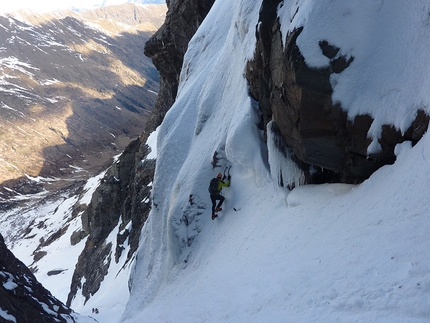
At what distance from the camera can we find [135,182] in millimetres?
24453

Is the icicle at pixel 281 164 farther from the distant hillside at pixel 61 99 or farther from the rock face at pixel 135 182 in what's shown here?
the distant hillside at pixel 61 99

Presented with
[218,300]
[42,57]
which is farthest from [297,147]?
[42,57]

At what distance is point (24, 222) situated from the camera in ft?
223

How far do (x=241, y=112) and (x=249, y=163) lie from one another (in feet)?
5.38

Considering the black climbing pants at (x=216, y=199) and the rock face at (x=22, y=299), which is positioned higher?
the black climbing pants at (x=216, y=199)

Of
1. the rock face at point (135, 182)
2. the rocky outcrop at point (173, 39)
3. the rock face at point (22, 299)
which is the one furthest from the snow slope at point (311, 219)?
the rocky outcrop at point (173, 39)

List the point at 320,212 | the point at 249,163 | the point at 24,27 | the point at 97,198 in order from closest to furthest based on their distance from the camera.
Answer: the point at 320,212 < the point at 249,163 < the point at 97,198 < the point at 24,27

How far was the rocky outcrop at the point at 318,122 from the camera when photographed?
23.4 ft

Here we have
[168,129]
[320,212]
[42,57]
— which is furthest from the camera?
[42,57]

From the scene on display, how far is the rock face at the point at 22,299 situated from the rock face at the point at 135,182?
406 inches

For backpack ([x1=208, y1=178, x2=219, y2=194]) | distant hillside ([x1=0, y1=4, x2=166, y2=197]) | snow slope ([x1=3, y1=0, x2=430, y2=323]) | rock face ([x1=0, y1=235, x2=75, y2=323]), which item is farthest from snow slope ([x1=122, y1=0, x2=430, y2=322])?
distant hillside ([x1=0, y1=4, x2=166, y2=197])

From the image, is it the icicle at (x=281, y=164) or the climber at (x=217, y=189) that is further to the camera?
the climber at (x=217, y=189)

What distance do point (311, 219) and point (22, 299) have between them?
8101mm

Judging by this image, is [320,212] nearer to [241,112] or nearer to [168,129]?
[241,112]
